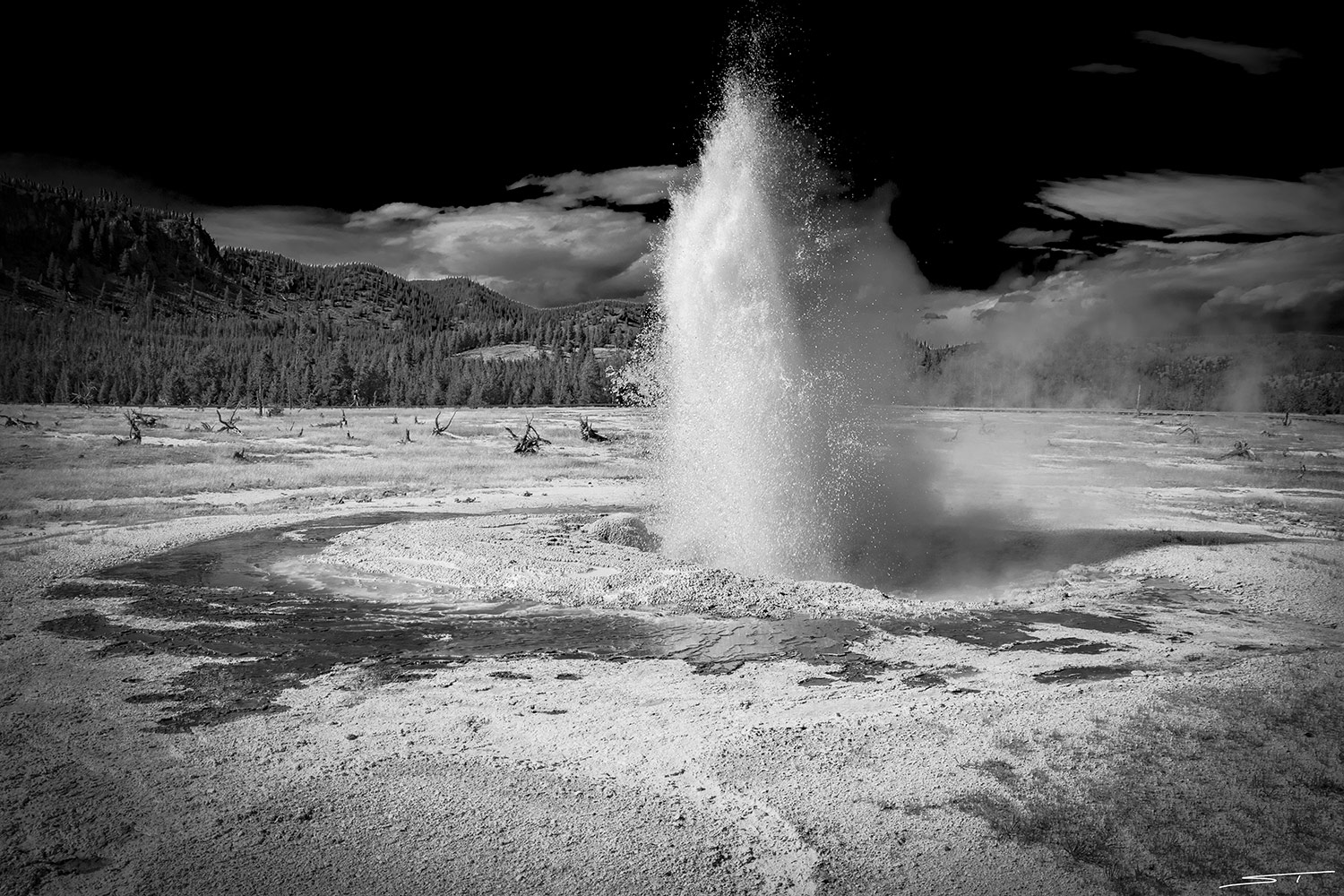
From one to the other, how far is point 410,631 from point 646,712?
14.1 feet

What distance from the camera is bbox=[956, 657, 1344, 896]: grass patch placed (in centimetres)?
483

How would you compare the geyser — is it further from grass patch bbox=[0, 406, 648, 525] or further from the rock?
grass patch bbox=[0, 406, 648, 525]

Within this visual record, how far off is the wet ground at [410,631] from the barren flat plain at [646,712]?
7cm

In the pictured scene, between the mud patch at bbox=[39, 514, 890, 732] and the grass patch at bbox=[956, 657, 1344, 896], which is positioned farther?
the mud patch at bbox=[39, 514, 890, 732]

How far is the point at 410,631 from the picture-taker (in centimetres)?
1027

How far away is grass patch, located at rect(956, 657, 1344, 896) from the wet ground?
1.77 metres

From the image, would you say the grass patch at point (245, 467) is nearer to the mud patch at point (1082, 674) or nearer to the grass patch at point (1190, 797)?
the mud patch at point (1082, 674)

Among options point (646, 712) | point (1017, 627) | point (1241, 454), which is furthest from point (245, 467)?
point (1241, 454)

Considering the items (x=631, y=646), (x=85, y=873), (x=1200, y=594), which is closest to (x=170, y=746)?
(x=85, y=873)

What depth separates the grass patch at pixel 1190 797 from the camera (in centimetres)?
483
